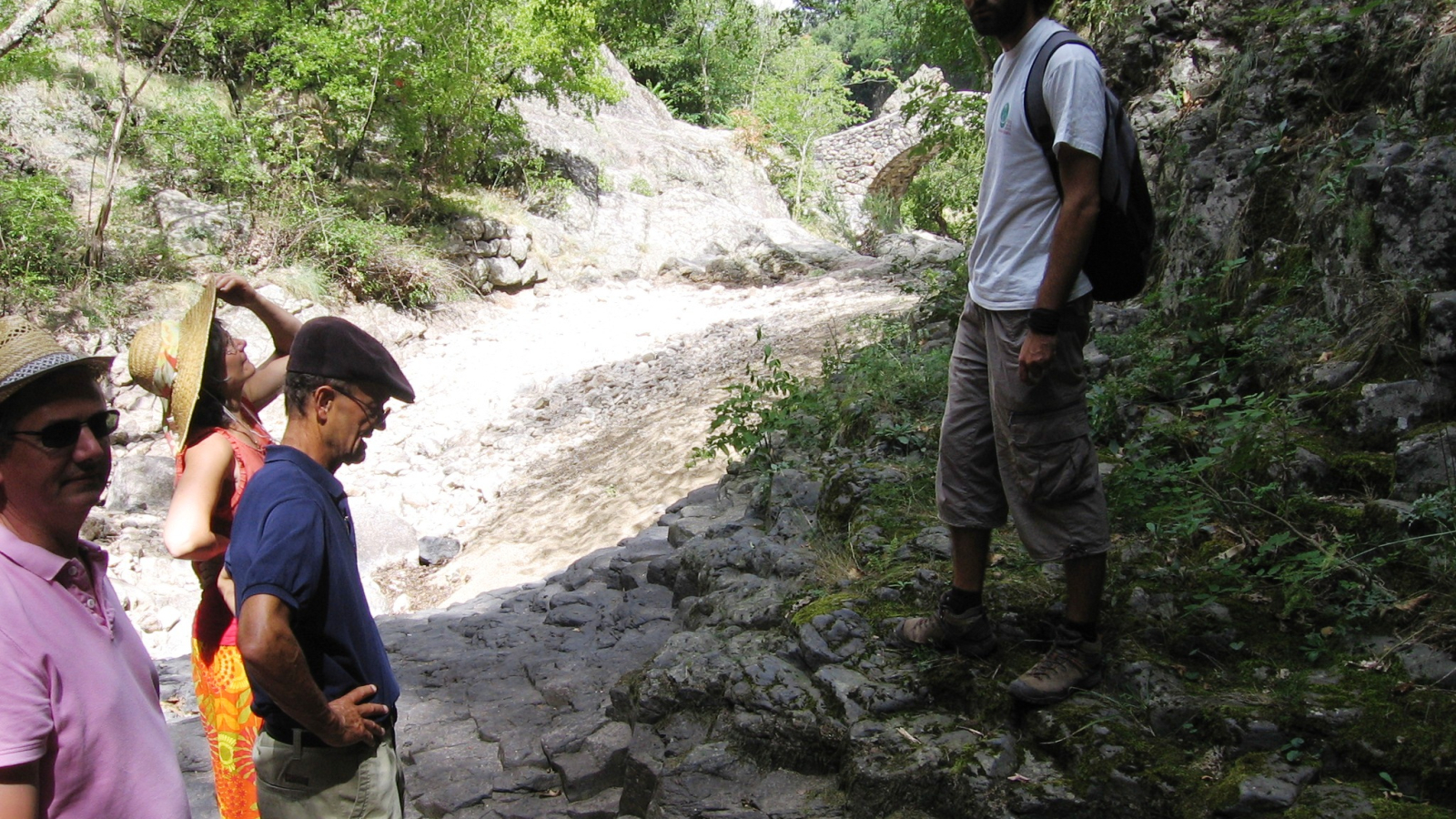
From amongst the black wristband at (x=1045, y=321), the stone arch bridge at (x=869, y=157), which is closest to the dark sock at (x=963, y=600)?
the black wristband at (x=1045, y=321)

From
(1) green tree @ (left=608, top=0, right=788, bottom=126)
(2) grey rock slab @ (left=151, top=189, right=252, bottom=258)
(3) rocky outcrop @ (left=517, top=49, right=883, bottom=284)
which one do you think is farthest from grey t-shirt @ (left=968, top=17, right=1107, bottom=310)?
(1) green tree @ (left=608, top=0, right=788, bottom=126)

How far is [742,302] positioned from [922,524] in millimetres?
10739

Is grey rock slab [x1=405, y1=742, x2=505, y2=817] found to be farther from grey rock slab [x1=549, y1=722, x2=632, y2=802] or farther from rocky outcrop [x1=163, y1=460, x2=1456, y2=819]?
grey rock slab [x1=549, y1=722, x2=632, y2=802]

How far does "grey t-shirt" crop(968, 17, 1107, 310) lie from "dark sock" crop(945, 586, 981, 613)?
78 cm

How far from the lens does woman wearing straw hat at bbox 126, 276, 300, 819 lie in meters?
2.10

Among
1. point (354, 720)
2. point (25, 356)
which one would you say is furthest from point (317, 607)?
point (25, 356)

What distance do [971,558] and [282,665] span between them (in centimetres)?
167

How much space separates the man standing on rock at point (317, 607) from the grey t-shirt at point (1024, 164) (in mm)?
1480

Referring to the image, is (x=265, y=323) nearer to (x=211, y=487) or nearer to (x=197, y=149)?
(x=211, y=487)

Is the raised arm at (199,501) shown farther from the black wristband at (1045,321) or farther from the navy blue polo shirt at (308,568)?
the black wristband at (1045,321)

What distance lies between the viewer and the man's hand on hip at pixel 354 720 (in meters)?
1.72

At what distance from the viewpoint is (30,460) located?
136 centimetres

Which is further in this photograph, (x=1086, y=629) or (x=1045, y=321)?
(x=1086, y=629)

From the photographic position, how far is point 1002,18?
2.22 m
